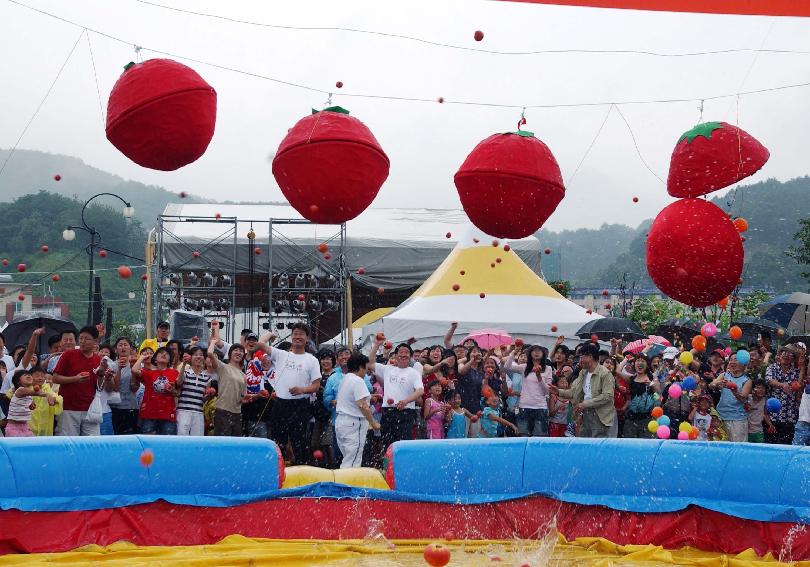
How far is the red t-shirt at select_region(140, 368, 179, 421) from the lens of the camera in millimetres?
8039

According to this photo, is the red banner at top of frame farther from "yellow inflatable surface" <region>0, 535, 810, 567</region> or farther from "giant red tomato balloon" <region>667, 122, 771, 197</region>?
"yellow inflatable surface" <region>0, 535, 810, 567</region>

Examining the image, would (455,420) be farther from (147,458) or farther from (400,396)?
(147,458)

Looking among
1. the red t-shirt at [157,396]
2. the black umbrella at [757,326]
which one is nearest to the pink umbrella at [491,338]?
the black umbrella at [757,326]

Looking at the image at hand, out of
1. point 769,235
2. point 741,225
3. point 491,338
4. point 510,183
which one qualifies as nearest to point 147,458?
point 510,183

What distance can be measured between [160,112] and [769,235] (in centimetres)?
4683

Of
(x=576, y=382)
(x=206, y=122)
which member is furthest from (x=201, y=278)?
(x=206, y=122)

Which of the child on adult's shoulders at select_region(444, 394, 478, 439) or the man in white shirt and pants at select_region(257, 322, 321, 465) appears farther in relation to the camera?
the child on adult's shoulders at select_region(444, 394, 478, 439)

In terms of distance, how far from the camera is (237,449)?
6.60 meters

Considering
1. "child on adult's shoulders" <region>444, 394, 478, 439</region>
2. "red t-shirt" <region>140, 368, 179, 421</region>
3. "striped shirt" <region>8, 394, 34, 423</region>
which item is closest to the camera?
"striped shirt" <region>8, 394, 34, 423</region>

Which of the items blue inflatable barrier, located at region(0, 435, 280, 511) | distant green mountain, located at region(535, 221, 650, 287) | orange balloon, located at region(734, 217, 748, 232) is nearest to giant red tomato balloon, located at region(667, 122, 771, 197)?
orange balloon, located at region(734, 217, 748, 232)

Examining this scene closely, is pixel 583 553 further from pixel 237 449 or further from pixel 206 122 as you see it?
pixel 206 122

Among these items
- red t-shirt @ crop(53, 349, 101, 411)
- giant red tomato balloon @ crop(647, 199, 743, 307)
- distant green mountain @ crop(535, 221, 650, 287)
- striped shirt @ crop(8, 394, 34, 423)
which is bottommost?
striped shirt @ crop(8, 394, 34, 423)

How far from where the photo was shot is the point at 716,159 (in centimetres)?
473

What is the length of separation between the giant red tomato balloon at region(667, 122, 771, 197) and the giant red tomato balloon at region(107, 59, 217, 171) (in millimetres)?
2199
